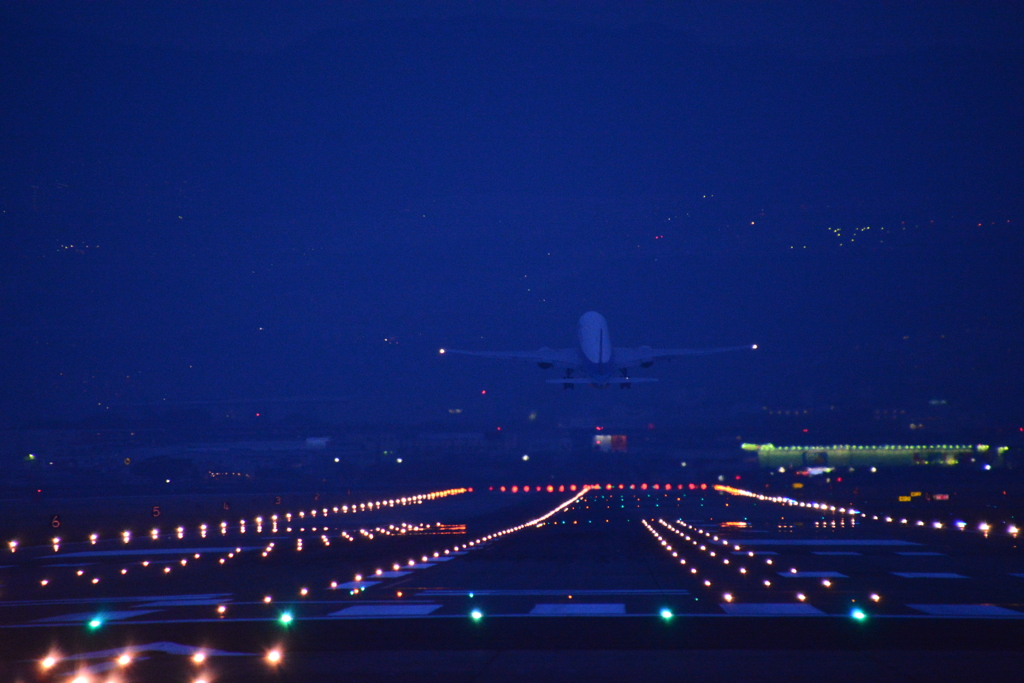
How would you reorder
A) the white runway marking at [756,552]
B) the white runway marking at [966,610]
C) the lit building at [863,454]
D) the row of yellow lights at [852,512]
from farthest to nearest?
the lit building at [863,454], the row of yellow lights at [852,512], the white runway marking at [756,552], the white runway marking at [966,610]

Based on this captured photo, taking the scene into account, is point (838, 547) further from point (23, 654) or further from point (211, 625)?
point (23, 654)

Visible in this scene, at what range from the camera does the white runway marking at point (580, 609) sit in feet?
60.8

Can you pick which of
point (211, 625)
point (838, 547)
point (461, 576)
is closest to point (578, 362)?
point (838, 547)

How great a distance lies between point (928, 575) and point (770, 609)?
8794 millimetres

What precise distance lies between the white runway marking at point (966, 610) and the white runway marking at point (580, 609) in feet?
20.3

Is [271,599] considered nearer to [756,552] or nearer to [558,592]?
[558,592]

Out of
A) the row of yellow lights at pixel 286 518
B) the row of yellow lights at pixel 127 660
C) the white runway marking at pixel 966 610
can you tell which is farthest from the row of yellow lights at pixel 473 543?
the white runway marking at pixel 966 610

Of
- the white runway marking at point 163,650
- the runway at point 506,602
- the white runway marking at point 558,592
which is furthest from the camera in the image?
the white runway marking at point 558,592

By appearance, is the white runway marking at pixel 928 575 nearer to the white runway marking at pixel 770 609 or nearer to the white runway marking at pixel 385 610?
the white runway marking at pixel 770 609

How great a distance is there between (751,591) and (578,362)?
169 ft

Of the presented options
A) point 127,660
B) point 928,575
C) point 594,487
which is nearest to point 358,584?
point 127,660

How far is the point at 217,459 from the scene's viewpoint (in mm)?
112562

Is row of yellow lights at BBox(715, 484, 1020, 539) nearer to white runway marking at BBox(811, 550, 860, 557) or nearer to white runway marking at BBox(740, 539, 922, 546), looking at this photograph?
white runway marking at BBox(740, 539, 922, 546)

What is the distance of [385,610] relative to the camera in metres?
19.1
